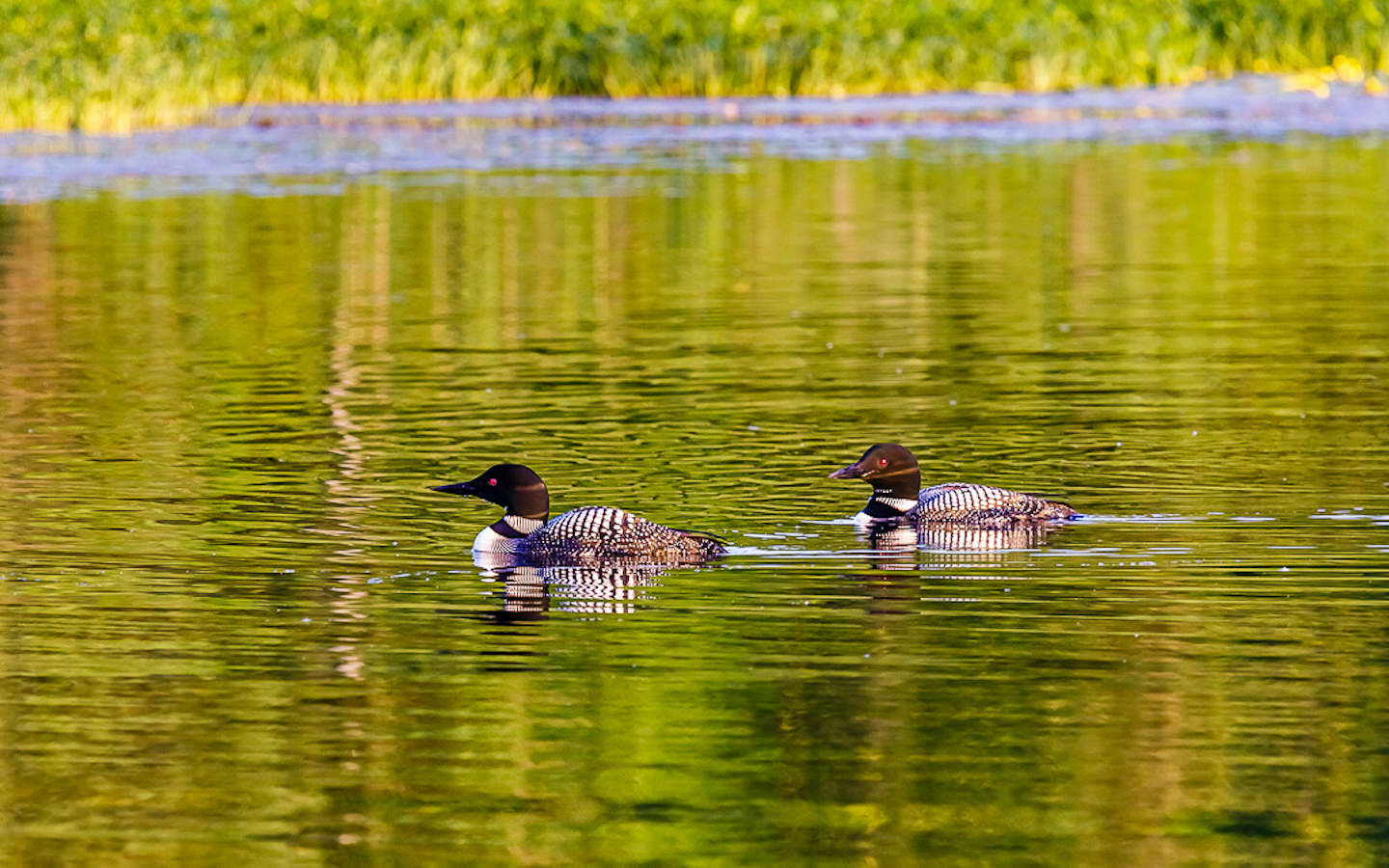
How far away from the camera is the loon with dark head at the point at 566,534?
1252 cm

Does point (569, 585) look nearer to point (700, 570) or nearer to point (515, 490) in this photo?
point (700, 570)

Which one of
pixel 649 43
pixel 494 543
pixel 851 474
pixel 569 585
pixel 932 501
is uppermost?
pixel 649 43

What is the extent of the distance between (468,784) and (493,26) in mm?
40975

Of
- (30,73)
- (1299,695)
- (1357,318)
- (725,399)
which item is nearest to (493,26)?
(30,73)

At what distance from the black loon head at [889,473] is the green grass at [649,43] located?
3248cm

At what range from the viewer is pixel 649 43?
160 ft

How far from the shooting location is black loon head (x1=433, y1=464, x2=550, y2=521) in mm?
13086

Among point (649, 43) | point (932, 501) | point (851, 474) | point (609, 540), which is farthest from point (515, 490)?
point (649, 43)

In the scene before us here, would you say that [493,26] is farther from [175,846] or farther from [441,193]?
[175,846]

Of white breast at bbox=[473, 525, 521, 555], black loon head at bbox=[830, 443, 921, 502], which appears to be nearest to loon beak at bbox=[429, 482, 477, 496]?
white breast at bbox=[473, 525, 521, 555]

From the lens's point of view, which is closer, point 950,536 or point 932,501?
point 950,536

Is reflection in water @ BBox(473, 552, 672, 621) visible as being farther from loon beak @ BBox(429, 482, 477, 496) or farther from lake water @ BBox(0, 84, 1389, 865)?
loon beak @ BBox(429, 482, 477, 496)

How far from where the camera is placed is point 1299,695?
9836mm

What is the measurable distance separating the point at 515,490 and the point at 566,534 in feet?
1.68
